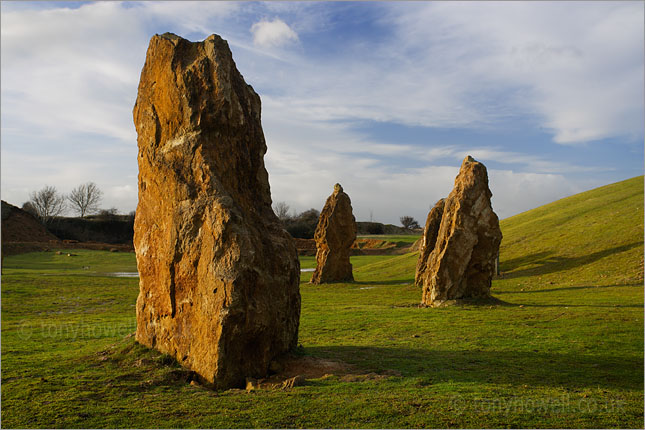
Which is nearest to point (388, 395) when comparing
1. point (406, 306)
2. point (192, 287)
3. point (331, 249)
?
point (192, 287)

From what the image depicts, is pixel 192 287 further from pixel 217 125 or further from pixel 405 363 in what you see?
pixel 405 363

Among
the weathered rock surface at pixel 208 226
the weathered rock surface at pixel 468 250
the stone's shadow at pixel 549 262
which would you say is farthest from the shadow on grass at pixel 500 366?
the stone's shadow at pixel 549 262

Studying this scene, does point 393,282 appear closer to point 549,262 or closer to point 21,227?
point 549,262

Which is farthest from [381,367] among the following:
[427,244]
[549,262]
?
[549,262]

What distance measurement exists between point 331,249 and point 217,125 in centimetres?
2606

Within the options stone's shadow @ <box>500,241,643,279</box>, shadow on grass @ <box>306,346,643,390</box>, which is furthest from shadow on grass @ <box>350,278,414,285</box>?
shadow on grass @ <box>306,346,643,390</box>

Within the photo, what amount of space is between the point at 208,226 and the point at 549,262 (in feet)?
103

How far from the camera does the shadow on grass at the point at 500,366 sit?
34.7 feet

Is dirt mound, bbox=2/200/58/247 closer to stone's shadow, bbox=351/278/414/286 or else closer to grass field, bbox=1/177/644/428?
grass field, bbox=1/177/644/428

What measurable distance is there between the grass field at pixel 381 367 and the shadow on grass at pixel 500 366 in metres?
0.03

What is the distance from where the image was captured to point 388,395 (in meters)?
9.21

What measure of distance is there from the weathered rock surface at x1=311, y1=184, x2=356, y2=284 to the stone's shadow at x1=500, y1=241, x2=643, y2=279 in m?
11.7

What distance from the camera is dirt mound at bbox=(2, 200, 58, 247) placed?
232ft

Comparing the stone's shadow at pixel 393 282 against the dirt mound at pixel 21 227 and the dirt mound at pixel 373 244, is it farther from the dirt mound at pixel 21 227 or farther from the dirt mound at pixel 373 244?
the dirt mound at pixel 21 227
